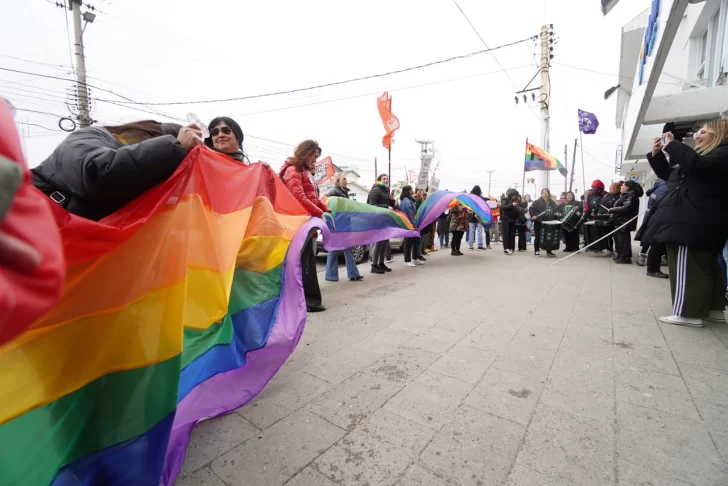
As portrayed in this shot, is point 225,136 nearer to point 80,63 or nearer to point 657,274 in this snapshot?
point 657,274

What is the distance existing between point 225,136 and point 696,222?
4329 millimetres

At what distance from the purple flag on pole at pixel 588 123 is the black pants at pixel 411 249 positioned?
13302mm

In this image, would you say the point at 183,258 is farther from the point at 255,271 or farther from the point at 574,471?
the point at 574,471

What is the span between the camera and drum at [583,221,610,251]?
8609 mm

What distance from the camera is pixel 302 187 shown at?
3801 mm

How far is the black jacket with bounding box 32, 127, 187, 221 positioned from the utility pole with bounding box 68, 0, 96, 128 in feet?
46.2

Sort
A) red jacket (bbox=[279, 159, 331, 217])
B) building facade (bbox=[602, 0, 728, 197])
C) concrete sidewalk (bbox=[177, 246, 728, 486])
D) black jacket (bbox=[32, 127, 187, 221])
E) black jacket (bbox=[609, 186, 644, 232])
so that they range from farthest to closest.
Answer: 1. black jacket (bbox=[609, 186, 644, 232])
2. building facade (bbox=[602, 0, 728, 197])
3. red jacket (bbox=[279, 159, 331, 217])
4. concrete sidewalk (bbox=[177, 246, 728, 486])
5. black jacket (bbox=[32, 127, 187, 221])

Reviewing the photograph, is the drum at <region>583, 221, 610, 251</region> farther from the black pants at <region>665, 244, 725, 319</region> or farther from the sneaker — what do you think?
the black pants at <region>665, 244, 725, 319</region>

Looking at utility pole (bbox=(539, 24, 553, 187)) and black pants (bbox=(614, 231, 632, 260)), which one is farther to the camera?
utility pole (bbox=(539, 24, 553, 187))

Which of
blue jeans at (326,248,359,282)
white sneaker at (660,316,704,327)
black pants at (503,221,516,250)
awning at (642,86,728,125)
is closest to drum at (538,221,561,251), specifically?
black pants at (503,221,516,250)

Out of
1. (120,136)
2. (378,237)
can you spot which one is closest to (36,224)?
(120,136)

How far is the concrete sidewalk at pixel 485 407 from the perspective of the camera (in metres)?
1.61

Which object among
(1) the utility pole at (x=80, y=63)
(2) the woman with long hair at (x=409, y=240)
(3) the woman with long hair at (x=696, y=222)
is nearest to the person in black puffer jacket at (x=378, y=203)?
(2) the woman with long hair at (x=409, y=240)

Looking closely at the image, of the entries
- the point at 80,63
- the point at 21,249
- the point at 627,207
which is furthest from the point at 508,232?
the point at 80,63
